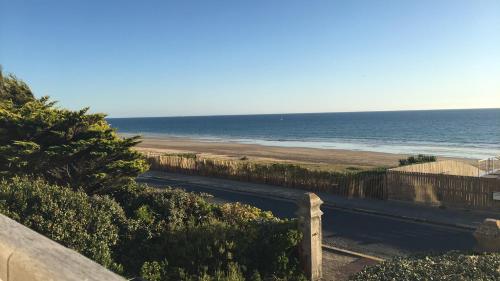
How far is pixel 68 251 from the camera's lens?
6.26 ft

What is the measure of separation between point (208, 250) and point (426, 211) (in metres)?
12.8

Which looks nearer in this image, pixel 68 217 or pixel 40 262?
pixel 40 262

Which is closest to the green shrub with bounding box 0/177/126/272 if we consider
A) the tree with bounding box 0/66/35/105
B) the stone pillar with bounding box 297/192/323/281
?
the stone pillar with bounding box 297/192/323/281

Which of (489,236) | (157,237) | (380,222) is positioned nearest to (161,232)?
(157,237)

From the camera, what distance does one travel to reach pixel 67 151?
591 inches

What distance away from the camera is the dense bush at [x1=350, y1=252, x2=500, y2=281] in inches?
219

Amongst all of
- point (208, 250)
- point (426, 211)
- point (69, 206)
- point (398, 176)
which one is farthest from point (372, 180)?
point (69, 206)

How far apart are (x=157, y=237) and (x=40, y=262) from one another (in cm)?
809

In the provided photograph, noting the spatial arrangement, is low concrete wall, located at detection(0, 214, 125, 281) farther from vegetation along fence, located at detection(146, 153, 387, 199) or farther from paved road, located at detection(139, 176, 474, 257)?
vegetation along fence, located at detection(146, 153, 387, 199)

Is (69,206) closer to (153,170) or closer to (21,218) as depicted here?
(21,218)

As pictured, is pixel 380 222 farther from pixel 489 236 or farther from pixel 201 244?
pixel 201 244

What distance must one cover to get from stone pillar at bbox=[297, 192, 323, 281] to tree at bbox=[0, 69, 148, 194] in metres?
7.01

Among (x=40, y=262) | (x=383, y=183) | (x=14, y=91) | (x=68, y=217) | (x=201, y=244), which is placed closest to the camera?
(x=40, y=262)

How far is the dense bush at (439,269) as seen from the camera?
557cm
